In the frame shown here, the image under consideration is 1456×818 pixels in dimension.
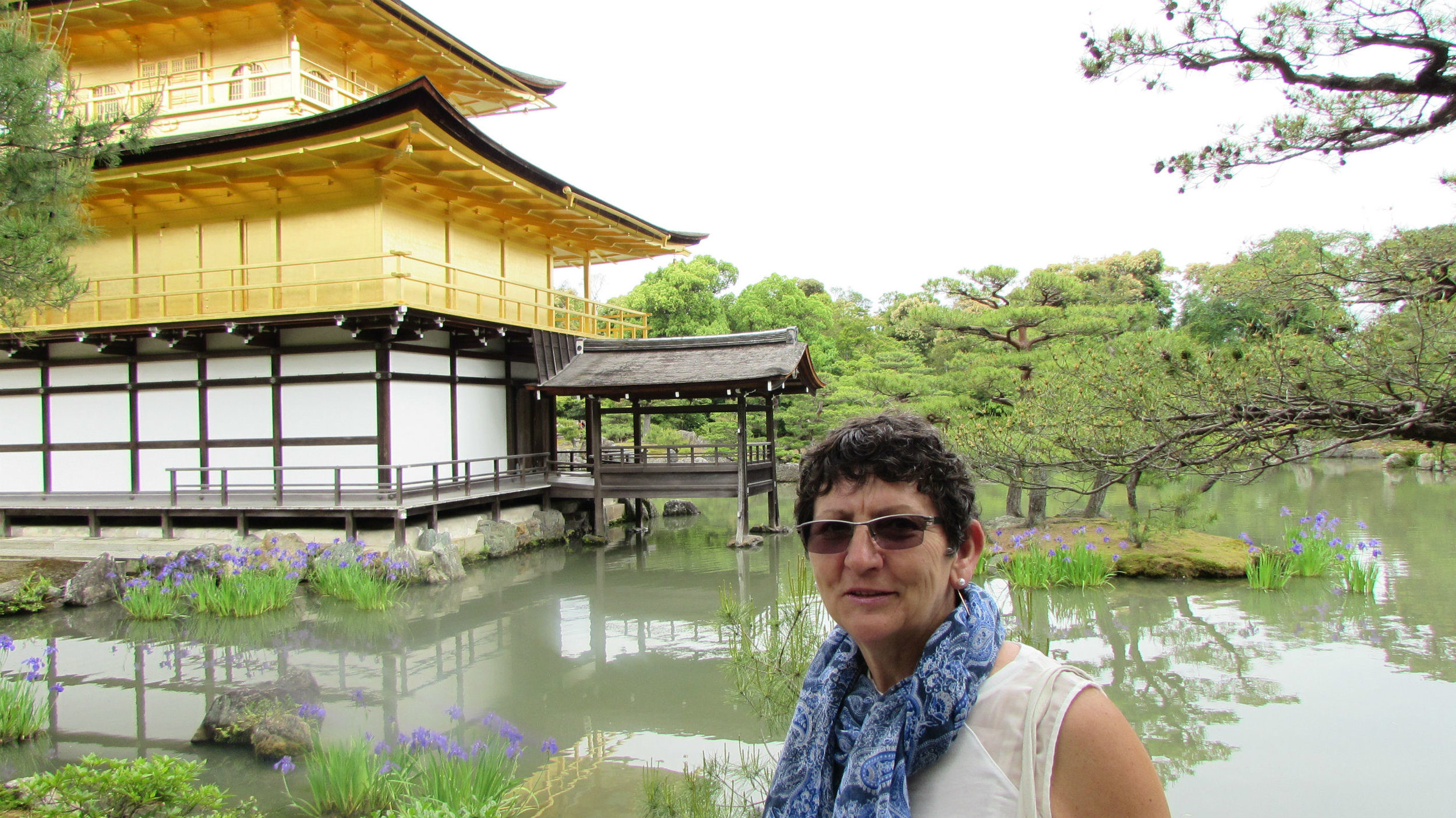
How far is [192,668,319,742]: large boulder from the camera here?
5.17m

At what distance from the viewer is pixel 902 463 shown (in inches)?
53.4

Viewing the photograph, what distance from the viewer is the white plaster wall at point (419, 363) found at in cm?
1167

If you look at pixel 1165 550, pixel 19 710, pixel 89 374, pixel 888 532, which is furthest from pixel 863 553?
pixel 89 374

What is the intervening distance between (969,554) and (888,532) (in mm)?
169

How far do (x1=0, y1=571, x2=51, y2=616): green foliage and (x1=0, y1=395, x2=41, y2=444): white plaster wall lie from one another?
491 cm

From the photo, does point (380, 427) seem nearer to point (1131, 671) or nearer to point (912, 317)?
point (912, 317)

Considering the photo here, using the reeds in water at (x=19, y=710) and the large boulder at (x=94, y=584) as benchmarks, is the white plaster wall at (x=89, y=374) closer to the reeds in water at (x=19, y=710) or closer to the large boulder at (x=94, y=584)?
the large boulder at (x=94, y=584)

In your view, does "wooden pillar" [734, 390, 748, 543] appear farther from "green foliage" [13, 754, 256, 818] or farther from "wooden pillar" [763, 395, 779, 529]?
"green foliage" [13, 754, 256, 818]

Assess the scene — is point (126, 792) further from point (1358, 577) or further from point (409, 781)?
point (1358, 577)

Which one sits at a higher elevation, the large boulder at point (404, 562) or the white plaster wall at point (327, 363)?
the white plaster wall at point (327, 363)

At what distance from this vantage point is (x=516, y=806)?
14.2ft

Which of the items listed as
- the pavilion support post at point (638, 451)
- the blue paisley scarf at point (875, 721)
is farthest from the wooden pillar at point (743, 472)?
the blue paisley scarf at point (875, 721)

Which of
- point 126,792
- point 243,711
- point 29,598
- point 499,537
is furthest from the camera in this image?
point 499,537

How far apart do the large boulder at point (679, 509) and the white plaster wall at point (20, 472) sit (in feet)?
33.3
